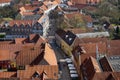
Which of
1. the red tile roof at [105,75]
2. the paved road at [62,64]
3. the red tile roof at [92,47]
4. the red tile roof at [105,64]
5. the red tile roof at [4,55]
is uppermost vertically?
the red tile roof at [105,75]

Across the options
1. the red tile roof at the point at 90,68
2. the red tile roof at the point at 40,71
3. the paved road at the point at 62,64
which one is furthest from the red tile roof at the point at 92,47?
the red tile roof at the point at 40,71

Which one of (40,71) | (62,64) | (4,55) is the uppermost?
(40,71)

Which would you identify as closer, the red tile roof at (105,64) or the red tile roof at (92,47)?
the red tile roof at (105,64)

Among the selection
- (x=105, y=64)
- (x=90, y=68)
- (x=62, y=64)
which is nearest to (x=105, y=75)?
(x=90, y=68)

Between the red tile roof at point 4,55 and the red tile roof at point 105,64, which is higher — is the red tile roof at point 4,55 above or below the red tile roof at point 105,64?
below

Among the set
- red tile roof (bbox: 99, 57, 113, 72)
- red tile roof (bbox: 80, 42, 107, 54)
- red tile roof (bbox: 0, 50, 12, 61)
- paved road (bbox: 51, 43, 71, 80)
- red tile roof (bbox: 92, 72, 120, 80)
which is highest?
red tile roof (bbox: 92, 72, 120, 80)

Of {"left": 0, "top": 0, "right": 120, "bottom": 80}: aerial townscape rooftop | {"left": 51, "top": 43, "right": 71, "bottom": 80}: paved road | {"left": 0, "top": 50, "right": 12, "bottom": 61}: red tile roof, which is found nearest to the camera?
{"left": 0, "top": 0, "right": 120, "bottom": 80}: aerial townscape rooftop

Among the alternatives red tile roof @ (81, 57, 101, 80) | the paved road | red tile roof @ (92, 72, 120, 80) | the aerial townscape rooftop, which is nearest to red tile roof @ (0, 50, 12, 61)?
the aerial townscape rooftop

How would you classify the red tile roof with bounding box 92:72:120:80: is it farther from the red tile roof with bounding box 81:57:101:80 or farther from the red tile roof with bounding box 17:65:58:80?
the red tile roof with bounding box 17:65:58:80

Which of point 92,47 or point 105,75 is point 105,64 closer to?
point 105,75

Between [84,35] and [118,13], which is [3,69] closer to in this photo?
[84,35]

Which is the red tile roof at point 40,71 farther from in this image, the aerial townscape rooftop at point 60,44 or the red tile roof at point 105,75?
the red tile roof at point 105,75
